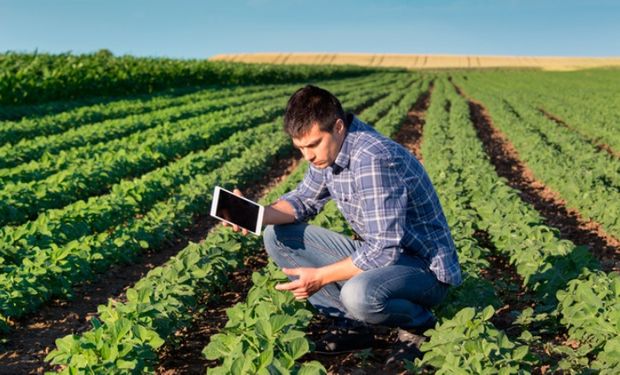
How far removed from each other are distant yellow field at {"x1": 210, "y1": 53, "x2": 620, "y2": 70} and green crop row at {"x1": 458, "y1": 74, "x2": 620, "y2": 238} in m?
70.6

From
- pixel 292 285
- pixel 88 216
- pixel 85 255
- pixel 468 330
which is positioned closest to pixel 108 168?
pixel 88 216

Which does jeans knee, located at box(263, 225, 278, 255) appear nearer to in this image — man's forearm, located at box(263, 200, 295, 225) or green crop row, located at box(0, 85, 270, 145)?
man's forearm, located at box(263, 200, 295, 225)

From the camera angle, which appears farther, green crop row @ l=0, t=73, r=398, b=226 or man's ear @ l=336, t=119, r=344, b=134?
green crop row @ l=0, t=73, r=398, b=226

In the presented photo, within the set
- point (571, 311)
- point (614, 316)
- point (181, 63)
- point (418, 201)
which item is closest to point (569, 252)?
point (571, 311)

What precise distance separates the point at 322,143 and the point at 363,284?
2.77ft

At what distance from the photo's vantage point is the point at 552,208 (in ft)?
31.2

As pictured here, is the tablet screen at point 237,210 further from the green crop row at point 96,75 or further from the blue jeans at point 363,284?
the green crop row at point 96,75

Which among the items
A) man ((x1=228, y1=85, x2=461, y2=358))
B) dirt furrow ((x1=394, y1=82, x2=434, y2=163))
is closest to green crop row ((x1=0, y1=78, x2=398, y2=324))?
man ((x1=228, y1=85, x2=461, y2=358))

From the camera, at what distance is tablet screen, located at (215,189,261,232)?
A: 406cm

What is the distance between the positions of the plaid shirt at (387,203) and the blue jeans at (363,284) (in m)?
0.09

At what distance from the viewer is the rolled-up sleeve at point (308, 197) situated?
4.35m

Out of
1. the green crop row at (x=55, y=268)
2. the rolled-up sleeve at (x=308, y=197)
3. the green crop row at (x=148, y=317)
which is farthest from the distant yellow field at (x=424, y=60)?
the rolled-up sleeve at (x=308, y=197)

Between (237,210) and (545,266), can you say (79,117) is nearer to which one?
(237,210)

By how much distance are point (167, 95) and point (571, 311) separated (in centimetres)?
2355
